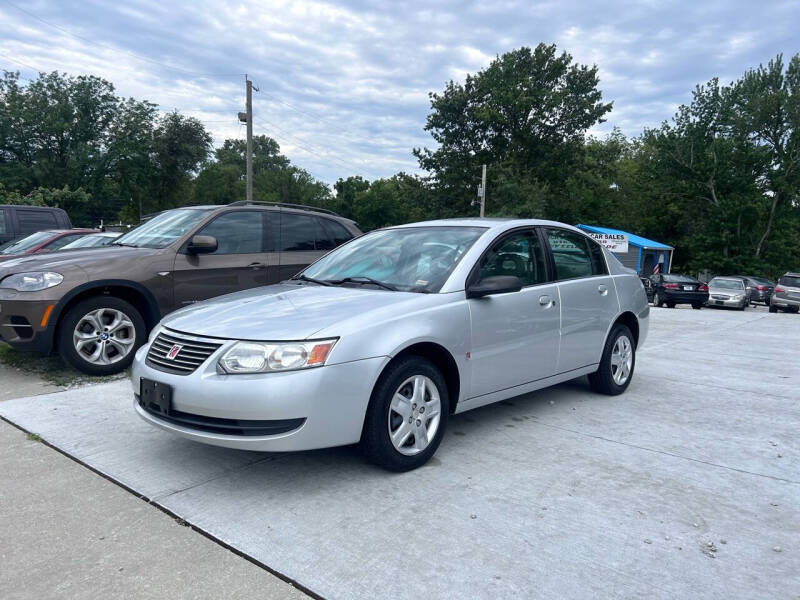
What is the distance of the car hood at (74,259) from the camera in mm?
5453

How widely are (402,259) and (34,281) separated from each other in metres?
3.51

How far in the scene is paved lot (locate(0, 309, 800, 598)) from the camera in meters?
2.45

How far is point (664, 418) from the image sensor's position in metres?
4.75

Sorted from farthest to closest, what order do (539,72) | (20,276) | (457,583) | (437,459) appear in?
(539,72) < (20,276) < (437,459) < (457,583)

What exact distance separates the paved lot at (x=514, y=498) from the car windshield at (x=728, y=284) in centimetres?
2332

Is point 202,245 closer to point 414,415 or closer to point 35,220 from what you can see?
point 414,415

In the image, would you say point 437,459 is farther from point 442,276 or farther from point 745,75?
point 745,75

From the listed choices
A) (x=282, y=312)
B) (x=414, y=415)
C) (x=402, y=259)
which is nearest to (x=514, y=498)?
(x=414, y=415)

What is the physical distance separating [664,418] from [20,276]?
5820mm

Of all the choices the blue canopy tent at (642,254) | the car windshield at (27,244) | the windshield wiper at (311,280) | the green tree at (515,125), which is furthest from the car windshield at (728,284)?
the windshield wiper at (311,280)

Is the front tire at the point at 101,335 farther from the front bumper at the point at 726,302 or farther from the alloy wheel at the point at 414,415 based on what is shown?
the front bumper at the point at 726,302

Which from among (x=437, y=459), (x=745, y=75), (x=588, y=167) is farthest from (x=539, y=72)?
(x=437, y=459)

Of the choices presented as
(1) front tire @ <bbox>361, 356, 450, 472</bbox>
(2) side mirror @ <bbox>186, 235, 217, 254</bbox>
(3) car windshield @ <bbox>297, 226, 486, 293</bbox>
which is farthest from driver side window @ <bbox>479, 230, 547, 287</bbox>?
(2) side mirror @ <bbox>186, 235, 217, 254</bbox>

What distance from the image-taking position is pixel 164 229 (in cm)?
647
